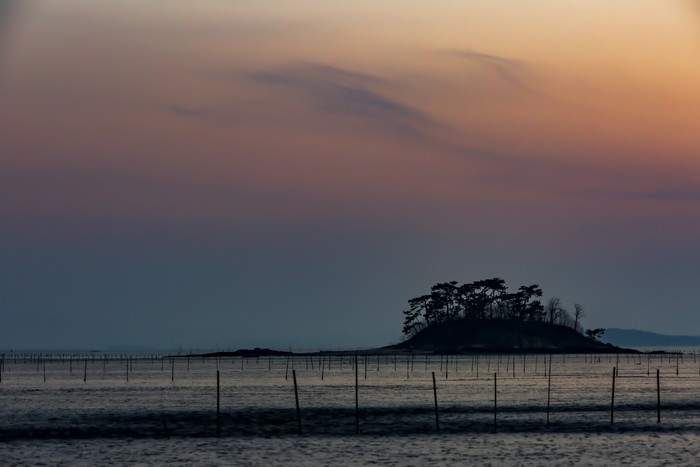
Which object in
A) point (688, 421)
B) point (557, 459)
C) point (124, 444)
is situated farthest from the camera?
point (688, 421)

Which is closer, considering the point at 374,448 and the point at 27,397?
the point at 374,448

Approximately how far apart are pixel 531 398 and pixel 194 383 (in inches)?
2056

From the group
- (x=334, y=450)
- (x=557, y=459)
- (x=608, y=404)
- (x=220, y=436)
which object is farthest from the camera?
(x=608, y=404)

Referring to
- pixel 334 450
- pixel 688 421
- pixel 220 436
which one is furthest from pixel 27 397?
pixel 688 421

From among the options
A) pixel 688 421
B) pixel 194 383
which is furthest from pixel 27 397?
pixel 688 421

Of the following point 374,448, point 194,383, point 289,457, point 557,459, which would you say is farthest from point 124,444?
point 194,383

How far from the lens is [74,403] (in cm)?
8488

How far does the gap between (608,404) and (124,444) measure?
4263cm

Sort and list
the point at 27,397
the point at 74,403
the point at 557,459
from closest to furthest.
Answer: the point at 557,459 < the point at 74,403 < the point at 27,397

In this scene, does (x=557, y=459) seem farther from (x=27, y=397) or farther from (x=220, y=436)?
(x=27, y=397)

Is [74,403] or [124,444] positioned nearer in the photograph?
[124,444]

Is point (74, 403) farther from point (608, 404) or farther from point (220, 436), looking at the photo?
point (608, 404)

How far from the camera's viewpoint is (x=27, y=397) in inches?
3745

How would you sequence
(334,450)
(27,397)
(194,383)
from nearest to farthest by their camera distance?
(334,450), (27,397), (194,383)
